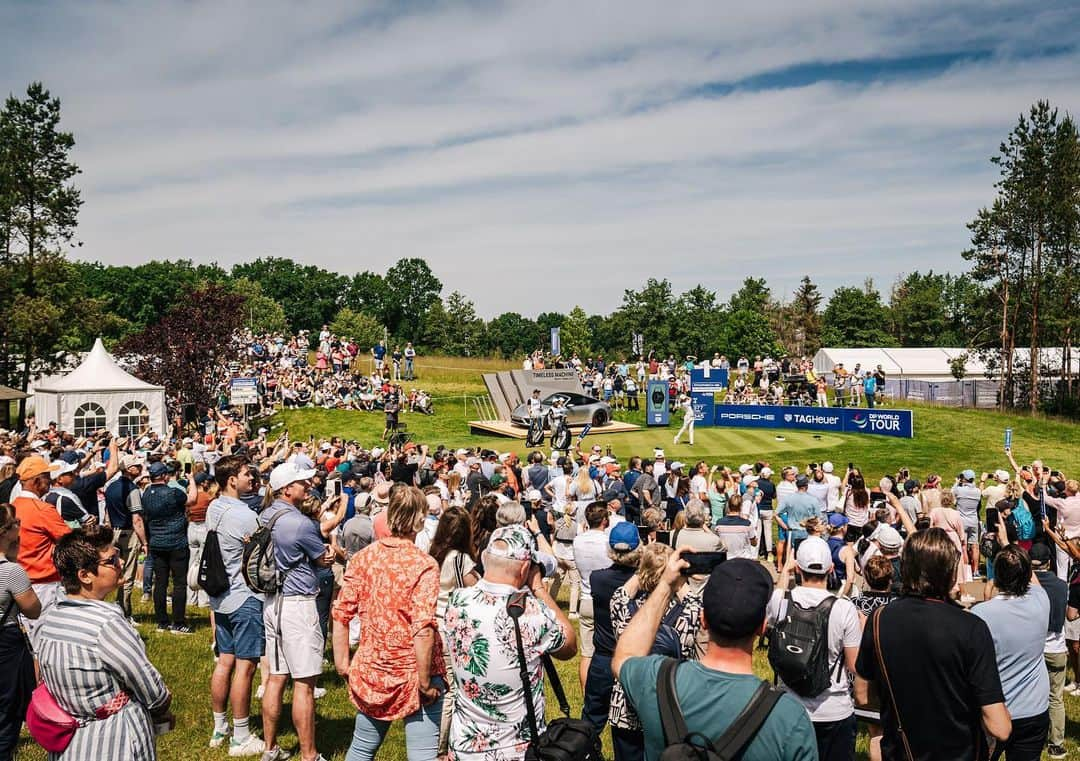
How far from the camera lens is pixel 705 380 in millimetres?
35844

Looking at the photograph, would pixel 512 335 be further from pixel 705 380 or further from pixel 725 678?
pixel 725 678

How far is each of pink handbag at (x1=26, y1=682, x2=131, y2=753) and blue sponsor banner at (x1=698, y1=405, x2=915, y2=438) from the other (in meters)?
31.3

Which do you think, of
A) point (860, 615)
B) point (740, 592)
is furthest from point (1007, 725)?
point (740, 592)

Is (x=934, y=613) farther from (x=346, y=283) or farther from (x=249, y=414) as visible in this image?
(x=346, y=283)

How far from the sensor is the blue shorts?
20.9ft

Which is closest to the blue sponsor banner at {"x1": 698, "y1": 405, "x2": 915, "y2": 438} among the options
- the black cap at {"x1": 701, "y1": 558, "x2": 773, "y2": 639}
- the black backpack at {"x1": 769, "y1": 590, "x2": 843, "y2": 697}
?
the black backpack at {"x1": 769, "y1": 590, "x2": 843, "y2": 697}

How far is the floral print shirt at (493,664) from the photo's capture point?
13.7 feet


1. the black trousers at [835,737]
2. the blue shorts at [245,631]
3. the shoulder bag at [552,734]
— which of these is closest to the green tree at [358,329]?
the blue shorts at [245,631]

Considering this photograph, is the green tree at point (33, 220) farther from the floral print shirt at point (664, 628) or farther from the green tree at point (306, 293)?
the green tree at point (306, 293)

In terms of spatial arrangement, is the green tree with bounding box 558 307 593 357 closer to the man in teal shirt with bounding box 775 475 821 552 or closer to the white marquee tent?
the white marquee tent

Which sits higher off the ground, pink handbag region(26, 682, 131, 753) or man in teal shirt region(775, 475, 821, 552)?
pink handbag region(26, 682, 131, 753)

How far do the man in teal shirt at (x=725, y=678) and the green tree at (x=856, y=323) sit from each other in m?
94.4

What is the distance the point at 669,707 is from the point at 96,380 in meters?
31.4

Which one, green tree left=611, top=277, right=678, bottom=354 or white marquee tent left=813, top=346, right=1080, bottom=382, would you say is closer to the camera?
white marquee tent left=813, top=346, right=1080, bottom=382
